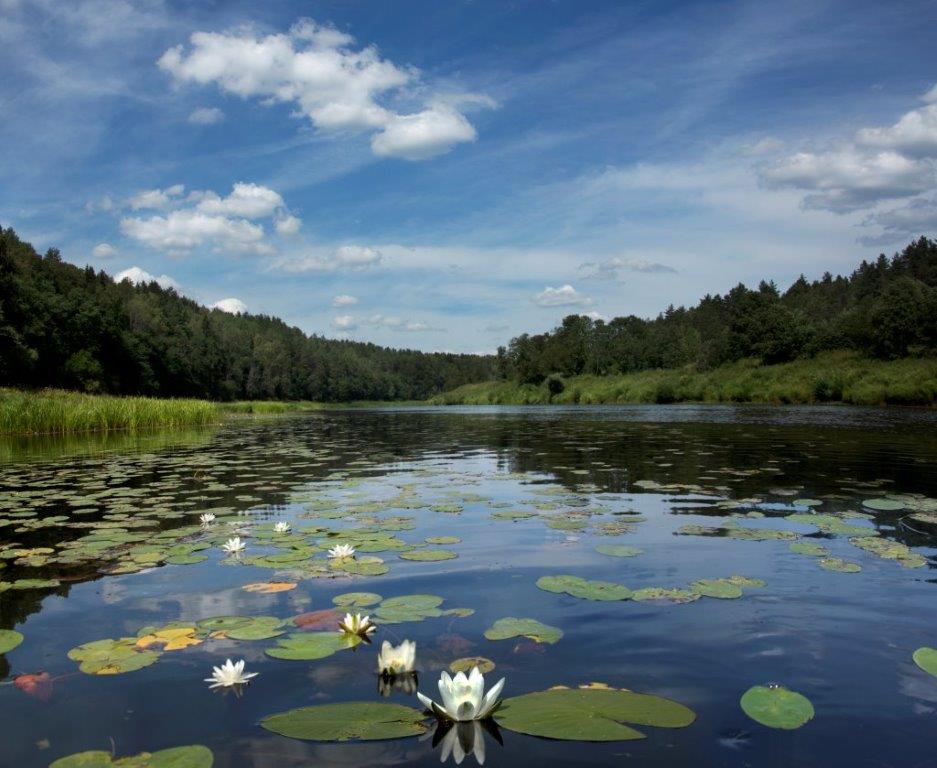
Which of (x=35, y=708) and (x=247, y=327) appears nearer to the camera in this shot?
(x=35, y=708)

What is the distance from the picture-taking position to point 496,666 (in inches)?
131

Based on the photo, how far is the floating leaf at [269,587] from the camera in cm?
477

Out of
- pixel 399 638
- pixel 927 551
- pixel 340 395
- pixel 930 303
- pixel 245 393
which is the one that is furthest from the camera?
pixel 340 395

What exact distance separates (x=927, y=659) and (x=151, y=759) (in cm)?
383

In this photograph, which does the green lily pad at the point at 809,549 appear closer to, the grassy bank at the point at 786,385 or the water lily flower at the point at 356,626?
the water lily flower at the point at 356,626

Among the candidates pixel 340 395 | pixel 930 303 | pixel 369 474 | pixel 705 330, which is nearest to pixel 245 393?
pixel 340 395

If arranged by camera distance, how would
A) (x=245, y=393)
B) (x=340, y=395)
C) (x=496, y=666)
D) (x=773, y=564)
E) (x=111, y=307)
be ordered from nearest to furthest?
(x=496, y=666), (x=773, y=564), (x=111, y=307), (x=245, y=393), (x=340, y=395)

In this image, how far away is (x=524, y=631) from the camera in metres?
3.75

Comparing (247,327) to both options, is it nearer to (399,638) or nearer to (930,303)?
(930,303)

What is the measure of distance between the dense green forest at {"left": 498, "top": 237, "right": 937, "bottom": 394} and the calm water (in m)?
49.5

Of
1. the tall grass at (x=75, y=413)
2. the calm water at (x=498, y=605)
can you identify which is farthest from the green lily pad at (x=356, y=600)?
the tall grass at (x=75, y=413)

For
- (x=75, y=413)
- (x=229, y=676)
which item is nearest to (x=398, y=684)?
(x=229, y=676)

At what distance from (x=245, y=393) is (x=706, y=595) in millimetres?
135445

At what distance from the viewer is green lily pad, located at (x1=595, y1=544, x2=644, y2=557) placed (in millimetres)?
5715
